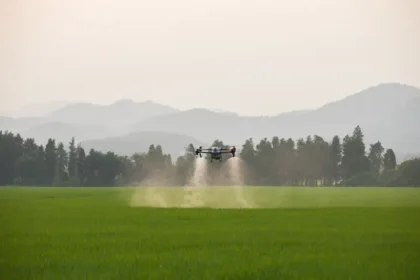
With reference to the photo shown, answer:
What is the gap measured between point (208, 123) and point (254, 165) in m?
4.69

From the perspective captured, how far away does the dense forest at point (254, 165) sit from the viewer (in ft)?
63.8

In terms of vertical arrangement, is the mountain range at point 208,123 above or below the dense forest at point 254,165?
above

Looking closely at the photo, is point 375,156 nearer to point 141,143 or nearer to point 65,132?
point 141,143

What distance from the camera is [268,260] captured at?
6605mm

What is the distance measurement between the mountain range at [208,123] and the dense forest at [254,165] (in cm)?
46

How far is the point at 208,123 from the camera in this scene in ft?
51.6

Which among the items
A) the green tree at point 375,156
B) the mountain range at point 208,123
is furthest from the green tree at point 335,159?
the green tree at point 375,156

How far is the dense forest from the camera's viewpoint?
19.4 metres

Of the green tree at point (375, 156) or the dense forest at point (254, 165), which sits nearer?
the dense forest at point (254, 165)

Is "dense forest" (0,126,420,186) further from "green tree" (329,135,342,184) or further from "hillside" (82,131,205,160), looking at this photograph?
"hillside" (82,131,205,160)

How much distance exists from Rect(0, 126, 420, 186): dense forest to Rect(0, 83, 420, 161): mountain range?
0.46 m

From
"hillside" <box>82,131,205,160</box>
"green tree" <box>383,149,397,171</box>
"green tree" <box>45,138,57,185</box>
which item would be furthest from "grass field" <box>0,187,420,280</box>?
"green tree" <box>383,149,397,171</box>

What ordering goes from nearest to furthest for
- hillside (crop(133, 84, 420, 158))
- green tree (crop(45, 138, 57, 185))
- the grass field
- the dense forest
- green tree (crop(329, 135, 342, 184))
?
the grass field → hillside (crop(133, 84, 420, 158)) → the dense forest → green tree (crop(45, 138, 57, 185)) → green tree (crop(329, 135, 342, 184))

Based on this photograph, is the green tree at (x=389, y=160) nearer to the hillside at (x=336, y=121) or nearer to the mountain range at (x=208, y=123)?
the mountain range at (x=208, y=123)
